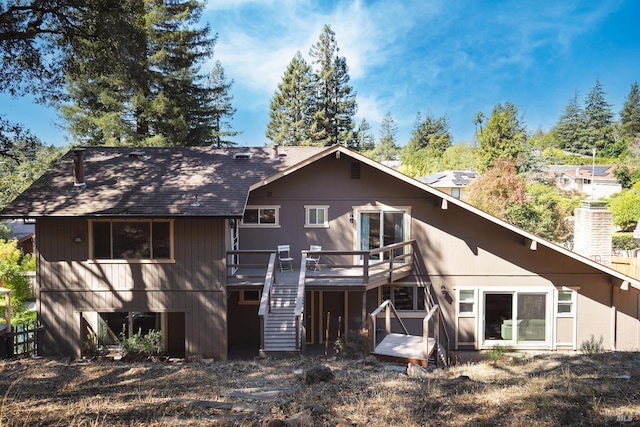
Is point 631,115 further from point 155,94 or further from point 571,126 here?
point 155,94

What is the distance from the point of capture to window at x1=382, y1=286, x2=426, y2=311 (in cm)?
1357

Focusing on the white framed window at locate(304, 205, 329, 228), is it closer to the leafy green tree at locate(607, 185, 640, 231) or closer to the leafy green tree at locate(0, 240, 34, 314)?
the leafy green tree at locate(0, 240, 34, 314)

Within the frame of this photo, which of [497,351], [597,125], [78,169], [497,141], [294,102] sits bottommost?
[497,351]

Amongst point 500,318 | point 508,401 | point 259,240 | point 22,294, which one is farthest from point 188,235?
point 22,294

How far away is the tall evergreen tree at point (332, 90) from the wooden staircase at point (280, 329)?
30060 millimetres

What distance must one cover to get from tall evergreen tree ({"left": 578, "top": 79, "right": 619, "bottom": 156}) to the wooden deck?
6423 centimetres

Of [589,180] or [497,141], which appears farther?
[589,180]

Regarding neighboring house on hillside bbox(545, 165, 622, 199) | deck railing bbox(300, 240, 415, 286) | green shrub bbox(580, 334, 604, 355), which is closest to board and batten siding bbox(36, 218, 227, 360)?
deck railing bbox(300, 240, 415, 286)

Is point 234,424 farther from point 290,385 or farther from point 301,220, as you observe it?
point 301,220

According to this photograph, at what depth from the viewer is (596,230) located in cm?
1401

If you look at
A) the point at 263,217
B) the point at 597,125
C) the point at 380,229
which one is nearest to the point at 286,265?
the point at 263,217

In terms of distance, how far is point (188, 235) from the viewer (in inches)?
464

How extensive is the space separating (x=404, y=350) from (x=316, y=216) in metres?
5.12

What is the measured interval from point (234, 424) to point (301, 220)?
8.88 meters
